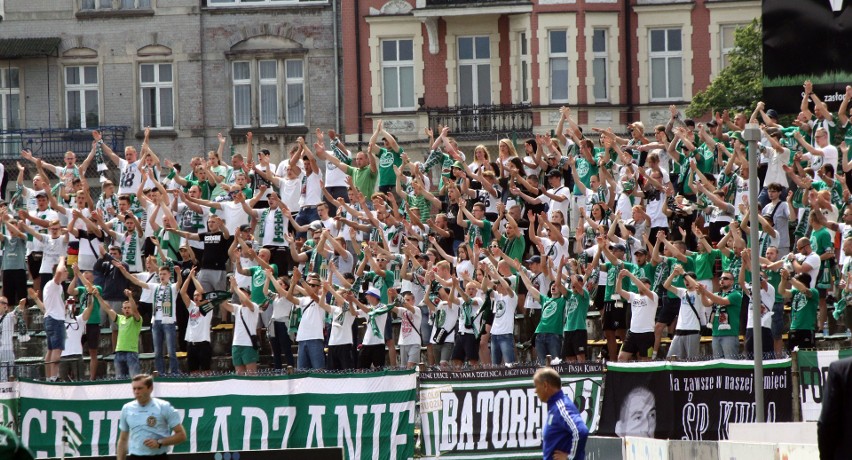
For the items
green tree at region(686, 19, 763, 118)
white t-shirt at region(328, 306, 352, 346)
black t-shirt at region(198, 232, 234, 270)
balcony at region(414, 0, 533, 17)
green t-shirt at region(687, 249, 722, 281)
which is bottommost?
white t-shirt at region(328, 306, 352, 346)

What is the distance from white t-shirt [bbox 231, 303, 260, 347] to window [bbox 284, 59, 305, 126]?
21.4 meters

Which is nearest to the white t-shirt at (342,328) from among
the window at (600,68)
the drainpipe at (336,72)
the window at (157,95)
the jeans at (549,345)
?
the jeans at (549,345)

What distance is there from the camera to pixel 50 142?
44062 mm

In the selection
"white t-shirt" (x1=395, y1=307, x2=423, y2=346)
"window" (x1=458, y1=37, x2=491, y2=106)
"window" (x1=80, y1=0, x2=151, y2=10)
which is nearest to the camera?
"white t-shirt" (x1=395, y1=307, x2=423, y2=346)

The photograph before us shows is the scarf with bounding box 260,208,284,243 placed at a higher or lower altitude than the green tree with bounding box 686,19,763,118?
lower

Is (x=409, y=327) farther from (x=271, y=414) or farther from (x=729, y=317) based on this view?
(x=729, y=317)

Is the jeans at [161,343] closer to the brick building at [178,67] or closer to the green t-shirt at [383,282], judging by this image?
the green t-shirt at [383,282]

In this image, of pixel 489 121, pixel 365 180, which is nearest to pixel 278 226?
pixel 365 180

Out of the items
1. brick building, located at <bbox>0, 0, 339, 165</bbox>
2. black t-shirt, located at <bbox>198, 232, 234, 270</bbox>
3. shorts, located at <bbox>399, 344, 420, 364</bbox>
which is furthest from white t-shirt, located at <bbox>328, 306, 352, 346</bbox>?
brick building, located at <bbox>0, 0, 339, 165</bbox>

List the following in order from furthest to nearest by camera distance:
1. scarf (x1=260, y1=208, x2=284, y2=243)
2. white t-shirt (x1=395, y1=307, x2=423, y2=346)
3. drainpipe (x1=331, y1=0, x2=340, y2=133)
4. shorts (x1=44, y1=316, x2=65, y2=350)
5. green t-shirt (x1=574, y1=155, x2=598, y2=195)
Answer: drainpipe (x1=331, y1=0, x2=340, y2=133), green t-shirt (x1=574, y1=155, x2=598, y2=195), scarf (x1=260, y1=208, x2=284, y2=243), shorts (x1=44, y1=316, x2=65, y2=350), white t-shirt (x1=395, y1=307, x2=423, y2=346)

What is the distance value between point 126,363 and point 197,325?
1.20 m

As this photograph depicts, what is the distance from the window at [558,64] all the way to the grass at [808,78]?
16.7 m

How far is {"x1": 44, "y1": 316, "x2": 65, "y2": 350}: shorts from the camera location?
2419 cm

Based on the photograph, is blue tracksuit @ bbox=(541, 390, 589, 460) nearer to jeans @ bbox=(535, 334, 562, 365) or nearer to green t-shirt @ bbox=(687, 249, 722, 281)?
jeans @ bbox=(535, 334, 562, 365)
